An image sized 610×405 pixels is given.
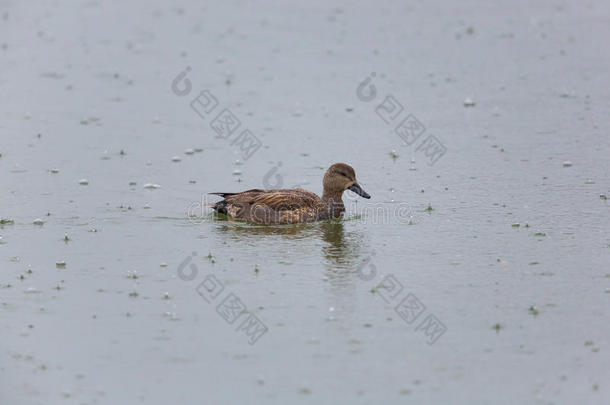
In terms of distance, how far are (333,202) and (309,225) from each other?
1.78ft

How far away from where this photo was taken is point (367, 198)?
14805 mm

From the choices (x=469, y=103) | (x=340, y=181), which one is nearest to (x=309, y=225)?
(x=340, y=181)

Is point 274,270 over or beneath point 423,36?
beneath

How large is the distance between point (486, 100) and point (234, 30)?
821 cm

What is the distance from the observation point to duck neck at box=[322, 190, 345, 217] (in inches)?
573

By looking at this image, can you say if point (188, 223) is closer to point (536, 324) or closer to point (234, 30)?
point (536, 324)

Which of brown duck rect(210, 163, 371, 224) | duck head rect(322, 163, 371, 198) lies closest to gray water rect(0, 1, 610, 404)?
brown duck rect(210, 163, 371, 224)

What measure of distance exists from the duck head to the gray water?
44 cm

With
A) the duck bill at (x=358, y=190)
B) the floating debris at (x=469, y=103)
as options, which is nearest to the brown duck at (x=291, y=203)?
the duck bill at (x=358, y=190)

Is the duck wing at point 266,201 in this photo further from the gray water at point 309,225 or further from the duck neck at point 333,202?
the gray water at point 309,225

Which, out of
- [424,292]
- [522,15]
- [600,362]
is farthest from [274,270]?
[522,15]

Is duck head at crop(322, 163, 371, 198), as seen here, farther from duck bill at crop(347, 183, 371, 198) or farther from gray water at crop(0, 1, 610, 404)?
gray water at crop(0, 1, 610, 404)

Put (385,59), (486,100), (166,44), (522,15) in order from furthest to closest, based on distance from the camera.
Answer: (522,15) < (166,44) < (385,59) < (486,100)

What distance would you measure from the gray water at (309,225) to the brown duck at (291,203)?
18 centimetres
